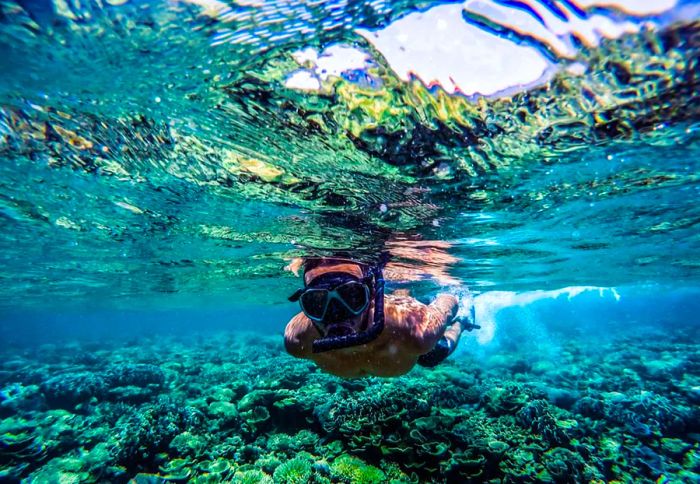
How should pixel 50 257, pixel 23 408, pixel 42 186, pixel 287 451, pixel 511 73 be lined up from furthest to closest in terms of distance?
pixel 50 257 → pixel 23 408 → pixel 42 186 → pixel 287 451 → pixel 511 73

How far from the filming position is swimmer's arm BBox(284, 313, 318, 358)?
5.36 metres

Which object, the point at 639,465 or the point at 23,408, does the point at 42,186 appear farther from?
the point at 639,465

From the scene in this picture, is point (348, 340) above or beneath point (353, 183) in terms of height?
beneath

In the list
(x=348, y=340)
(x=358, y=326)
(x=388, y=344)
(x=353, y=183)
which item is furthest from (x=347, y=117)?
(x=388, y=344)

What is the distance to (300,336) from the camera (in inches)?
216

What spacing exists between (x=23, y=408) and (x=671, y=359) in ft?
108

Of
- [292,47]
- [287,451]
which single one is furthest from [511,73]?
[287,451]

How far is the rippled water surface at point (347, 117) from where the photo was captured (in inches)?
157

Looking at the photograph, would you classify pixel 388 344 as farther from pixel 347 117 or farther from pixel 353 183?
pixel 353 183

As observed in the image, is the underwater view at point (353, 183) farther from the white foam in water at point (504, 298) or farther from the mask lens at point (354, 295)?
the white foam in water at point (504, 298)

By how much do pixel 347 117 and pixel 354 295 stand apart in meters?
3.00

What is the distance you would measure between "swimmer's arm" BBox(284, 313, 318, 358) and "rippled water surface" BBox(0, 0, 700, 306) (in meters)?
3.29

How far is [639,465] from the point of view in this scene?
7.61m

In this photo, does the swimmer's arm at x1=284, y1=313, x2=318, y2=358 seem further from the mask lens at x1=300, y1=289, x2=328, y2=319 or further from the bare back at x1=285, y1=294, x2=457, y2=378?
the mask lens at x1=300, y1=289, x2=328, y2=319
